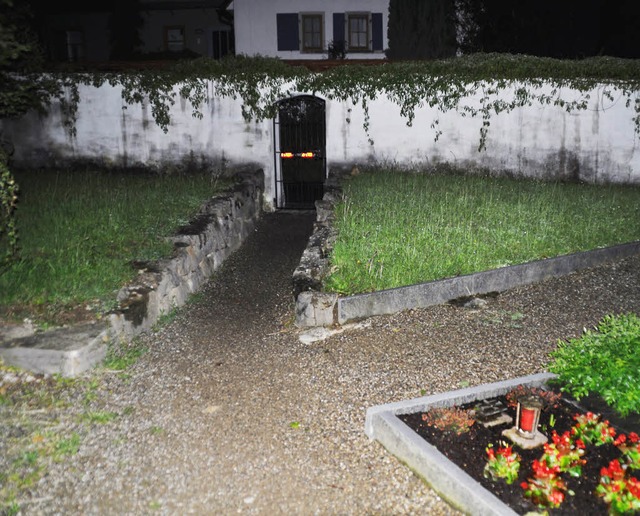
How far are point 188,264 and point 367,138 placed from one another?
7.26m

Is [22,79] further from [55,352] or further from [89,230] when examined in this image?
[55,352]

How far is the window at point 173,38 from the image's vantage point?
26.6 meters

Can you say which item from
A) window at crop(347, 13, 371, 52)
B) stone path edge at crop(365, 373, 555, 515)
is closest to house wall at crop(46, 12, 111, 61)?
window at crop(347, 13, 371, 52)

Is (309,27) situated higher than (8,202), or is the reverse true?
(309,27)

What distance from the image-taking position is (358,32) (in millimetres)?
22797

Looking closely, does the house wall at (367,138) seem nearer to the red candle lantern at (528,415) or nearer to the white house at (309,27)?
the white house at (309,27)

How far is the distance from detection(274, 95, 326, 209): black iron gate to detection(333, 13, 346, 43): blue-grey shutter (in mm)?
10340

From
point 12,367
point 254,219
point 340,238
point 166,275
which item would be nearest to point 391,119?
point 254,219

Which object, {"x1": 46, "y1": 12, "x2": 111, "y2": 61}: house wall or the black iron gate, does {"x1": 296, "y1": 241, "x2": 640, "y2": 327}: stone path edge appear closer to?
the black iron gate

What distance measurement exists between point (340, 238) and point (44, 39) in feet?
81.2

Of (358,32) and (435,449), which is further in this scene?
(358,32)

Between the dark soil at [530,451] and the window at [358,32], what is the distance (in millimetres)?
20738

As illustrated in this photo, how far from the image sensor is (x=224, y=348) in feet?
19.6

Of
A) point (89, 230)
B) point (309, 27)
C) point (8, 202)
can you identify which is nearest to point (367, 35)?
point (309, 27)
